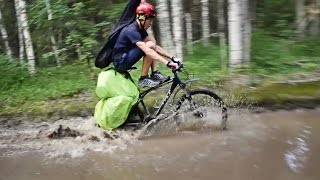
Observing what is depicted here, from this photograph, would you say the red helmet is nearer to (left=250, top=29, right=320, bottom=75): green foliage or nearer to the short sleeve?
the short sleeve

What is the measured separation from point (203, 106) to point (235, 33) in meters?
2.68

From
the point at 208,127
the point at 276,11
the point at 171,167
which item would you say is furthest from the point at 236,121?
the point at 276,11

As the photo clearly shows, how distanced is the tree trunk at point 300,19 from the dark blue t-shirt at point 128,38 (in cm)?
677

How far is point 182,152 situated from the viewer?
18.0 feet

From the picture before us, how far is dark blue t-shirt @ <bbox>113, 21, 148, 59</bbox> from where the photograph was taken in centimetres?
596

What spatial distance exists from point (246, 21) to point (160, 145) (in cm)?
382

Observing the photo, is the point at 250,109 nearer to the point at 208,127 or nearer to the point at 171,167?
the point at 208,127

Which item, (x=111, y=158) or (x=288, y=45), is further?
(x=288, y=45)

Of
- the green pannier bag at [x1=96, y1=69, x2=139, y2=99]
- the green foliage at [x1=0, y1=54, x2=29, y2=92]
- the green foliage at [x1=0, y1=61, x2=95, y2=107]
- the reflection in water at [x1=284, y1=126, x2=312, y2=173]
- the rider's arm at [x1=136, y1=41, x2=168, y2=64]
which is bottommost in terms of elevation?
the reflection in water at [x1=284, y1=126, x2=312, y2=173]

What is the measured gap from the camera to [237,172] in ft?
15.3

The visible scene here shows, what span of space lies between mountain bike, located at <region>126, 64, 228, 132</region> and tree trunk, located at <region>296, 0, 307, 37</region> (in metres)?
6.14

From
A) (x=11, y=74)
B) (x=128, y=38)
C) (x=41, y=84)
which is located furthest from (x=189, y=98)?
(x=11, y=74)

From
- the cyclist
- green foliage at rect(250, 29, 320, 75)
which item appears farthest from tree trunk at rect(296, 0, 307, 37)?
the cyclist

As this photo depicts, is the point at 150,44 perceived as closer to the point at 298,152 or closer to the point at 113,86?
the point at 113,86
